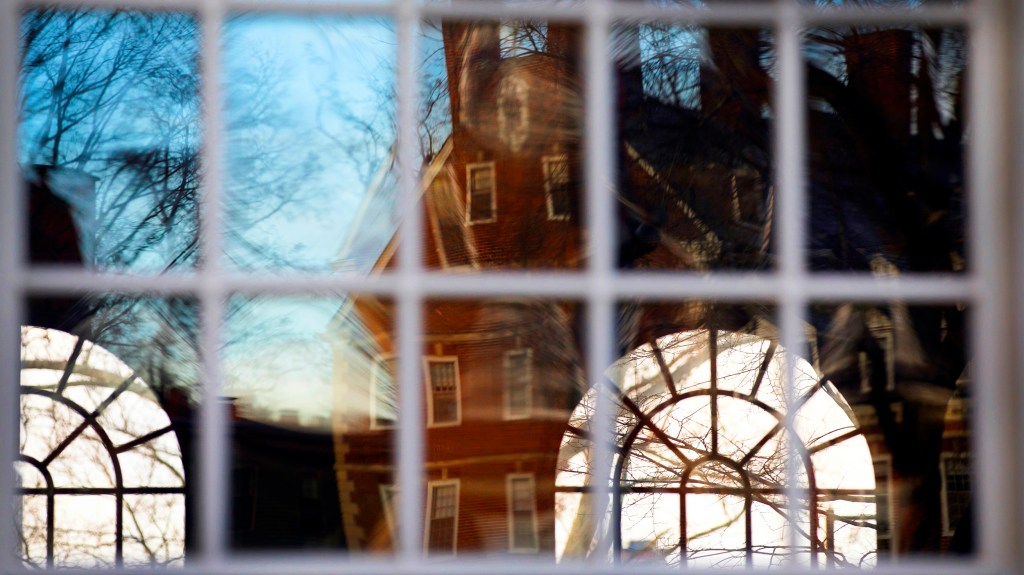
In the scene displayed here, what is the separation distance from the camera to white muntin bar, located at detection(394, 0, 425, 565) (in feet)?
5.01

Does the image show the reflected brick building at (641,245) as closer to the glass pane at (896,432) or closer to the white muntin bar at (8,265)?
the glass pane at (896,432)

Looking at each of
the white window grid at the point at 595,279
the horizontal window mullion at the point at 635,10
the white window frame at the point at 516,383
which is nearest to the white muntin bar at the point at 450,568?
the white window grid at the point at 595,279

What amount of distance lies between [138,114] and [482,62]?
0.67 meters

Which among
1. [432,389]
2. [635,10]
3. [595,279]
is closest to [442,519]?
[432,389]

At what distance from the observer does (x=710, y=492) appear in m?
1.65

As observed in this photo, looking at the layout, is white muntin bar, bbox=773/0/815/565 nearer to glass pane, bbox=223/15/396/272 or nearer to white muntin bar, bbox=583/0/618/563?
white muntin bar, bbox=583/0/618/563

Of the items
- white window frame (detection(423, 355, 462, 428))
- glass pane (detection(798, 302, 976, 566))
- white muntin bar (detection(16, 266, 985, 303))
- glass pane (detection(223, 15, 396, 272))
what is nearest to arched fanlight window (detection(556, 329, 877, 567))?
glass pane (detection(798, 302, 976, 566))

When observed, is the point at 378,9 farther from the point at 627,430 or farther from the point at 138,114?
the point at 627,430

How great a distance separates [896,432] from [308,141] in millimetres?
1299

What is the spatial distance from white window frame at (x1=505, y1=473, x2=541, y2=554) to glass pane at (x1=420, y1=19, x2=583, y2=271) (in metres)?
0.41

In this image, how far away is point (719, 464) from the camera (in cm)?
165

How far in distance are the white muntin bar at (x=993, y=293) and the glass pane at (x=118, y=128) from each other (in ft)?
4.85

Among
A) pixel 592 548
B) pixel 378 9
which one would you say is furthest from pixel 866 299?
pixel 378 9

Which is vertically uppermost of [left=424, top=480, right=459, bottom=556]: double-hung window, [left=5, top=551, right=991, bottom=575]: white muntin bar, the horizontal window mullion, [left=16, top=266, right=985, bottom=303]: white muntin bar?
the horizontal window mullion
